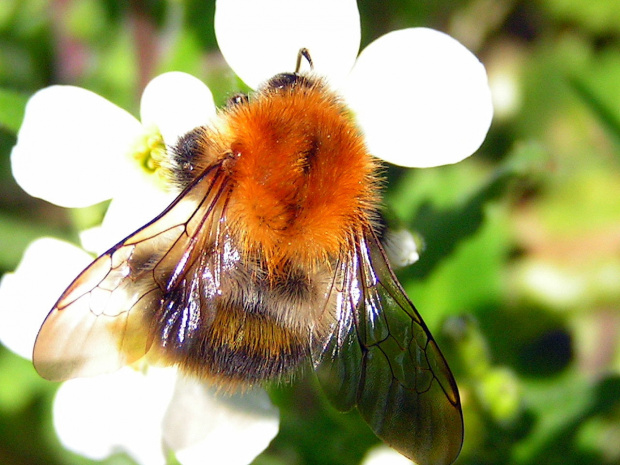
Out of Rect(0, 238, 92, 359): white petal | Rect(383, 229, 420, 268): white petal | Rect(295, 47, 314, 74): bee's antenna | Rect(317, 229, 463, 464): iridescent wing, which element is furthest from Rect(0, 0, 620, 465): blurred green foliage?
Rect(317, 229, 463, 464): iridescent wing

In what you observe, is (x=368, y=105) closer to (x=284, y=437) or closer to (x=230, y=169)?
(x=230, y=169)

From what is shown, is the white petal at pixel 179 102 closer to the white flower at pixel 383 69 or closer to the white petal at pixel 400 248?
the white flower at pixel 383 69

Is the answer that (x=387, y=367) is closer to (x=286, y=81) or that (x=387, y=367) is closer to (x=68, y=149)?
(x=286, y=81)

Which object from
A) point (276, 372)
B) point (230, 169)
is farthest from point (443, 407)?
point (230, 169)

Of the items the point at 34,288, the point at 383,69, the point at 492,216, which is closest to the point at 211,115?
the point at 383,69

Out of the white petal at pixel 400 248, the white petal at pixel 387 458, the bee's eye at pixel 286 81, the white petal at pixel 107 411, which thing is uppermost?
the bee's eye at pixel 286 81

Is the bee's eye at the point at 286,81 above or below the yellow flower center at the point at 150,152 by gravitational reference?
above

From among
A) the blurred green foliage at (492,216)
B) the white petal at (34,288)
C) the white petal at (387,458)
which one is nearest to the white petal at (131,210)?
the white petal at (34,288)
